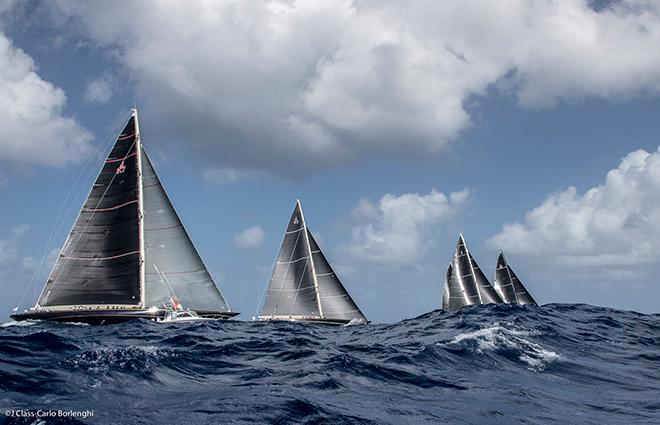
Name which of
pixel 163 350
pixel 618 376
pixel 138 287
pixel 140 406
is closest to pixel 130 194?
pixel 138 287

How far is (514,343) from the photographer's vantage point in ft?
71.6

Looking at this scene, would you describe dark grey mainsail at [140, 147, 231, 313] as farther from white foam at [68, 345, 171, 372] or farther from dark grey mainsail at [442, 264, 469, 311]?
dark grey mainsail at [442, 264, 469, 311]

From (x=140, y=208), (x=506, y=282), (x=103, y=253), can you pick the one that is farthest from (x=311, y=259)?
(x=506, y=282)

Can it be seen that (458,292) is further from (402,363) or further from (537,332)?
(402,363)

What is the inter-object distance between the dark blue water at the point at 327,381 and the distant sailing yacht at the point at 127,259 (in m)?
15.4

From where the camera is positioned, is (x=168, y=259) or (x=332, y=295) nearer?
(x=168, y=259)

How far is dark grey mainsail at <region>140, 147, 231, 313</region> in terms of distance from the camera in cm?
3875

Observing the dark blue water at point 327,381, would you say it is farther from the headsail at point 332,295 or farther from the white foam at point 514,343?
the headsail at point 332,295

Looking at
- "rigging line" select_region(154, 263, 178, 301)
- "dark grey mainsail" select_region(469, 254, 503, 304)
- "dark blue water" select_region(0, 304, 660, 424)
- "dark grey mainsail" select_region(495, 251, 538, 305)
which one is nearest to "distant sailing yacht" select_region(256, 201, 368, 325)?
"rigging line" select_region(154, 263, 178, 301)

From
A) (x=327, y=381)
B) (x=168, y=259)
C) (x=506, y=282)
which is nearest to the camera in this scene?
(x=327, y=381)

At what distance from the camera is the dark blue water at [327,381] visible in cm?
1095

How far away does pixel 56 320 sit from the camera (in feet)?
119

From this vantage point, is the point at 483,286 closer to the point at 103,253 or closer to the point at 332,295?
the point at 332,295

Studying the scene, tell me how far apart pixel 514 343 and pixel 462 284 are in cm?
6202
